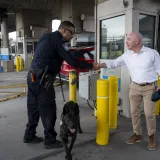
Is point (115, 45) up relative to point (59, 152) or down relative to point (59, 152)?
up

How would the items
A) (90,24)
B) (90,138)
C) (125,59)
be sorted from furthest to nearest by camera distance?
(90,24)
(90,138)
(125,59)

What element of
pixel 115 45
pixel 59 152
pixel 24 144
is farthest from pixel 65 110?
pixel 115 45

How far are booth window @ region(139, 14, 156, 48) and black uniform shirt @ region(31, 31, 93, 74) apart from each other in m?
1.94

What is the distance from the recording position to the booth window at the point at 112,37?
4152 millimetres

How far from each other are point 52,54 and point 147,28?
2.47 metres

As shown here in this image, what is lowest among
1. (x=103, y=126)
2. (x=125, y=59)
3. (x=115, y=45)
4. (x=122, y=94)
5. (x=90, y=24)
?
(x=103, y=126)

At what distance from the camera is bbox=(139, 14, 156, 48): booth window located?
3.98m

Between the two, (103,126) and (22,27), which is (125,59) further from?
(22,27)

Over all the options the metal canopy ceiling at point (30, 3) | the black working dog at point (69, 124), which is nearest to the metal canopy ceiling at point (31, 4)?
the metal canopy ceiling at point (30, 3)

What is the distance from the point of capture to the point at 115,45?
4.36 m

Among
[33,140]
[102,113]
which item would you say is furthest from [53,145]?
[102,113]

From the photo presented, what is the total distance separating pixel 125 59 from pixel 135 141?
1342 mm

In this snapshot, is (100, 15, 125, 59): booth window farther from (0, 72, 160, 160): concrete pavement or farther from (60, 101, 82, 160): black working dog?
(60, 101, 82, 160): black working dog

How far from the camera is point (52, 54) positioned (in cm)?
272
